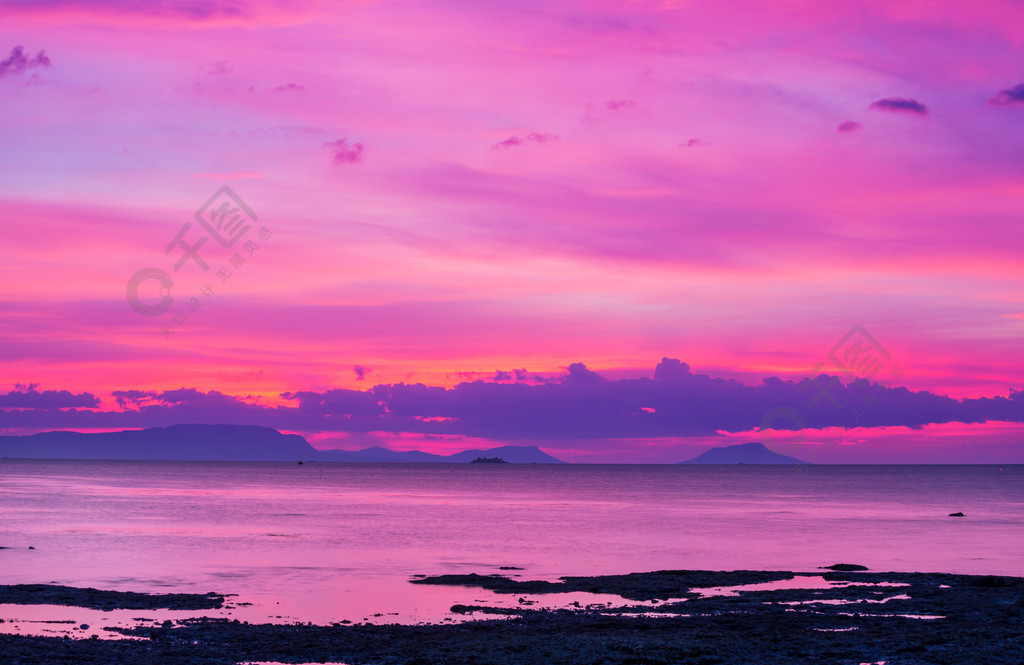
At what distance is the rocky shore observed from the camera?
31531 mm

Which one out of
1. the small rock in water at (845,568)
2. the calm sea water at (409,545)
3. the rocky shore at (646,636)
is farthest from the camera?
the small rock in water at (845,568)

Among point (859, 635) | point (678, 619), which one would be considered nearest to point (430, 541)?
point (678, 619)

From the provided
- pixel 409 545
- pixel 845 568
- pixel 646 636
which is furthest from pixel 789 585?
pixel 409 545

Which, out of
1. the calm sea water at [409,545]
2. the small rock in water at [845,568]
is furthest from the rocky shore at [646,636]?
the small rock in water at [845,568]

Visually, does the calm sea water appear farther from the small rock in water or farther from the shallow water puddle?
the shallow water puddle

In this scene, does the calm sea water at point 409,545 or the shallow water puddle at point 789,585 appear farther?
the calm sea water at point 409,545

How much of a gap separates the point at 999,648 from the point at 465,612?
2090 centimetres

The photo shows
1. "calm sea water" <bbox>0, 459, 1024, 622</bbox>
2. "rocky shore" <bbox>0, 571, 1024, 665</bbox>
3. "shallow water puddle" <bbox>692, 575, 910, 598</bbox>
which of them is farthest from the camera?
"calm sea water" <bbox>0, 459, 1024, 622</bbox>

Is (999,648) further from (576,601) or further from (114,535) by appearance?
(114,535)

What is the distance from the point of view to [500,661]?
31.2 meters

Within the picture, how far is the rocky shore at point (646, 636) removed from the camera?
31.5 m

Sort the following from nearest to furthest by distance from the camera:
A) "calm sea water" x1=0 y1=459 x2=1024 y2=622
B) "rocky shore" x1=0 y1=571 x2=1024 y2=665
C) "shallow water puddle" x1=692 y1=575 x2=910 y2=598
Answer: "rocky shore" x1=0 y1=571 x2=1024 y2=665, "shallow water puddle" x1=692 y1=575 x2=910 y2=598, "calm sea water" x1=0 y1=459 x2=1024 y2=622

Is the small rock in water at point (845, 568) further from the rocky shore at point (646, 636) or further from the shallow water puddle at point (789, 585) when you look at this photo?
the rocky shore at point (646, 636)

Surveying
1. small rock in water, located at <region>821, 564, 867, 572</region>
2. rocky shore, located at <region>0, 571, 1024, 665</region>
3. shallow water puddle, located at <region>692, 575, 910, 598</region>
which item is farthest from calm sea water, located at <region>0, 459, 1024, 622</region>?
shallow water puddle, located at <region>692, 575, 910, 598</region>
